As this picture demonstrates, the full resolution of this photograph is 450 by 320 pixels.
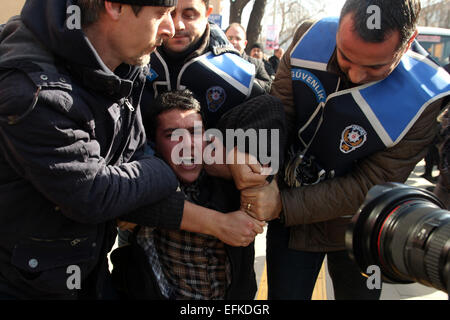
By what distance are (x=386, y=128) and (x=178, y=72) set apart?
3.26 ft

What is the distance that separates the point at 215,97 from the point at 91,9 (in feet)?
2.72

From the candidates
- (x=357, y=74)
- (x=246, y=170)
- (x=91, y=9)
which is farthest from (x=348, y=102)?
(x=91, y=9)

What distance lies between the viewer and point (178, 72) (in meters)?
2.06

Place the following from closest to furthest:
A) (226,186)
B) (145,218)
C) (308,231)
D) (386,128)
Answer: (145,218), (386,128), (226,186), (308,231)

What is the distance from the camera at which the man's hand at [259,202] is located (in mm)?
1834

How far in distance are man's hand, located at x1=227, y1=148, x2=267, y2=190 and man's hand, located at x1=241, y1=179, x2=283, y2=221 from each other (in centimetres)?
3

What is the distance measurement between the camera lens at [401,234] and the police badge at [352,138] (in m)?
0.58

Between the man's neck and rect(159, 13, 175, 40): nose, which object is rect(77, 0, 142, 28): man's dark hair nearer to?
rect(159, 13, 175, 40): nose

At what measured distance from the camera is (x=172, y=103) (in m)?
1.92

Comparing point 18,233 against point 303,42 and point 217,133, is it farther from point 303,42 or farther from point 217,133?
point 303,42

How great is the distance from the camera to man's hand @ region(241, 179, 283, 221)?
6.02 feet

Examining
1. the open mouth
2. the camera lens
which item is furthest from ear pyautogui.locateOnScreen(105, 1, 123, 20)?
the camera lens

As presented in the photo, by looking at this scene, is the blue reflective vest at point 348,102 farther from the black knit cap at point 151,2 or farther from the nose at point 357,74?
the black knit cap at point 151,2
